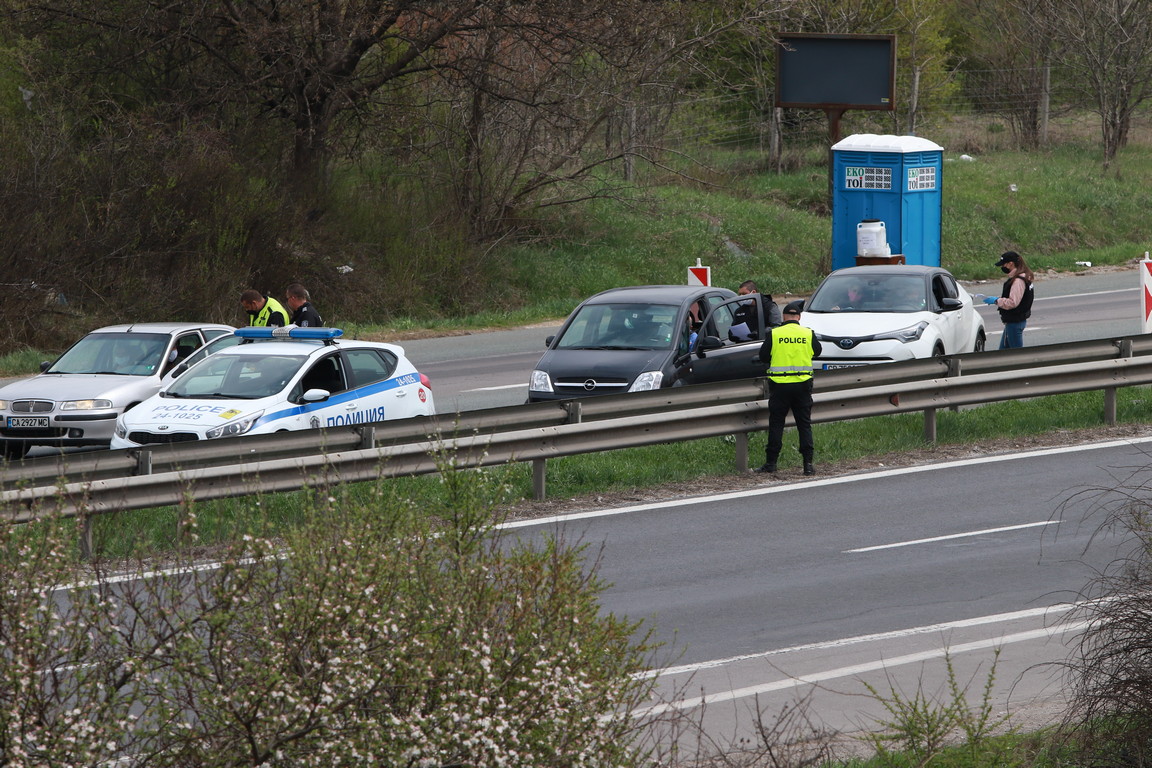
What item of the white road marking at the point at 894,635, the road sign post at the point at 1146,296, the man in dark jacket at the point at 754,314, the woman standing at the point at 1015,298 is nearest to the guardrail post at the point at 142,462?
the white road marking at the point at 894,635

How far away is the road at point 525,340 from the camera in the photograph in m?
19.6

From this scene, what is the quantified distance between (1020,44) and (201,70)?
107 feet

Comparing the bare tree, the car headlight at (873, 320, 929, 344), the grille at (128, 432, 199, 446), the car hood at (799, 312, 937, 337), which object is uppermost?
the bare tree

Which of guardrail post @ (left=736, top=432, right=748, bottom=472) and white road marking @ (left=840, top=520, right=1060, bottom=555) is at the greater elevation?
guardrail post @ (left=736, top=432, right=748, bottom=472)

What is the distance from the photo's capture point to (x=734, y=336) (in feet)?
55.0

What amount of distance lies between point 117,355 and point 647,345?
6.02 m

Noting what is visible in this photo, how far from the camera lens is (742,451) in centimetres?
1372

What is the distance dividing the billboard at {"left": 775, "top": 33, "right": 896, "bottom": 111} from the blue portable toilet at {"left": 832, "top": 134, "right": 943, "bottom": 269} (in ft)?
8.73

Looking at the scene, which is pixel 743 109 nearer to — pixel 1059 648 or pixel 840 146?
pixel 840 146

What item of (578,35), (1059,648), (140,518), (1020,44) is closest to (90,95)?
(578,35)

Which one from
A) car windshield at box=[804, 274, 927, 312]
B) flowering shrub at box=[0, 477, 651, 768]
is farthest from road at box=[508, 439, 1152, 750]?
car windshield at box=[804, 274, 927, 312]

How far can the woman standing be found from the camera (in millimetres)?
18062

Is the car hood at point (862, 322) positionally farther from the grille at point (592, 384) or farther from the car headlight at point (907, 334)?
the grille at point (592, 384)

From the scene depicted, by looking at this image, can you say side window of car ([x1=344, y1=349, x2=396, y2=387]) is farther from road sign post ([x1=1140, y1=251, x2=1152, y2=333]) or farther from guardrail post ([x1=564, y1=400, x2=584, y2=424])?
road sign post ([x1=1140, y1=251, x2=1152, y2=333])
